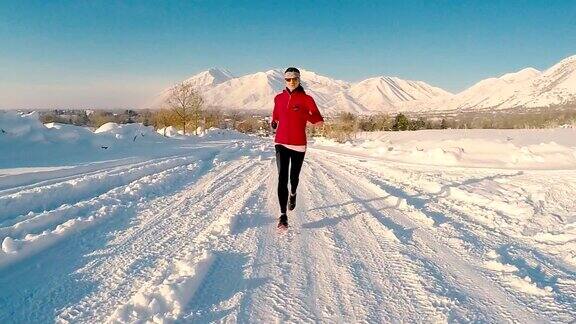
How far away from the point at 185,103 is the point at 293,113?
53.4 metres

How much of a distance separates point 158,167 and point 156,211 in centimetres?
579

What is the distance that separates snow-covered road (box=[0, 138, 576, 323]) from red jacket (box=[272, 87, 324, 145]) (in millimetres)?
1136

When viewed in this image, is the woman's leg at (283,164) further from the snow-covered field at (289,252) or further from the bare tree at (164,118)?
the bare tree at (164,118)

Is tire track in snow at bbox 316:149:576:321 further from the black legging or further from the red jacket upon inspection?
the red jacket

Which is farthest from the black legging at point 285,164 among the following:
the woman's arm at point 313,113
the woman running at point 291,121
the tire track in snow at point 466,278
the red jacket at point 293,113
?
the tire track in snow at point 466,278

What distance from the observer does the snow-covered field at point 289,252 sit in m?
2.86

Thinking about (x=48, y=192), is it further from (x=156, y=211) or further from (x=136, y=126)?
(x=136, y=126)

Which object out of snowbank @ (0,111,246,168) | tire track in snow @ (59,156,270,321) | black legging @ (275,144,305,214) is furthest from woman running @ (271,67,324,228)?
snowbank @ (0,111,246,168)

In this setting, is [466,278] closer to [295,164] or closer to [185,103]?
[295,164]

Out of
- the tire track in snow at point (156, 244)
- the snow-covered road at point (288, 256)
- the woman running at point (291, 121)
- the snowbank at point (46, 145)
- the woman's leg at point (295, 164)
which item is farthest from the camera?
the snowbank at point (46, 145)

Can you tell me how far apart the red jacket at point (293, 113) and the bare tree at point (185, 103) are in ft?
170

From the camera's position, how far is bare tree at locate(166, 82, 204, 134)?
55719 mm

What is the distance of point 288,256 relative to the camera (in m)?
3.99

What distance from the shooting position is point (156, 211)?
5.98m
